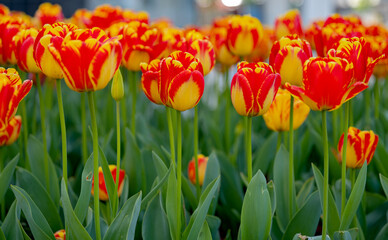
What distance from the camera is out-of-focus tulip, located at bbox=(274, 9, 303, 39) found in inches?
52.4

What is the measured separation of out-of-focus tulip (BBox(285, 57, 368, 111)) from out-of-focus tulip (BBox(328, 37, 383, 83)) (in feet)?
0.08

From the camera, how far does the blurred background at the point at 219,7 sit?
484 cm

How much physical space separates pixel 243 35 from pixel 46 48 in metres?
0.59

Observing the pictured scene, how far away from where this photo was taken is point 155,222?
0.79 meters

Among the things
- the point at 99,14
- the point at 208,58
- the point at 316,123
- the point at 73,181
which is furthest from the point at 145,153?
the point at 316,123

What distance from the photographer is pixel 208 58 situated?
0.91 meters

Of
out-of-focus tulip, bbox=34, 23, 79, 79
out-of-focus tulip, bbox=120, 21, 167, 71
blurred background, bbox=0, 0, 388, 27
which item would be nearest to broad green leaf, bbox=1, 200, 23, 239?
out-of-focus tulip, bbox=34, 23, 79, 79

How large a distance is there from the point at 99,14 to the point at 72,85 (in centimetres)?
70

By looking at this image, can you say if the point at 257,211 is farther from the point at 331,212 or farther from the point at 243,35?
the point at 243,35

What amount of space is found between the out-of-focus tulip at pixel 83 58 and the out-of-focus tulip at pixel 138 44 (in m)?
0.31

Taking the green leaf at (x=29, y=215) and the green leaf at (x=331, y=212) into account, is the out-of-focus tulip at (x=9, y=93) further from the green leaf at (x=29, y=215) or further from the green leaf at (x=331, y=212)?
the green leaf at (x=331, y=212)

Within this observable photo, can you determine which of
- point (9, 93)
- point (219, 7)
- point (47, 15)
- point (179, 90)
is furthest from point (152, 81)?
point (219, 7)

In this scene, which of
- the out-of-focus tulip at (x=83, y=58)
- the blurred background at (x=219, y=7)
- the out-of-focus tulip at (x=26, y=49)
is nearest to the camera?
the out-of-focus tulip at (x=83, y=58)

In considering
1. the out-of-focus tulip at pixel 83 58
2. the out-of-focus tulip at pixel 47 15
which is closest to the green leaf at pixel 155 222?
the out-of-focus tulip at pixel 83 58
